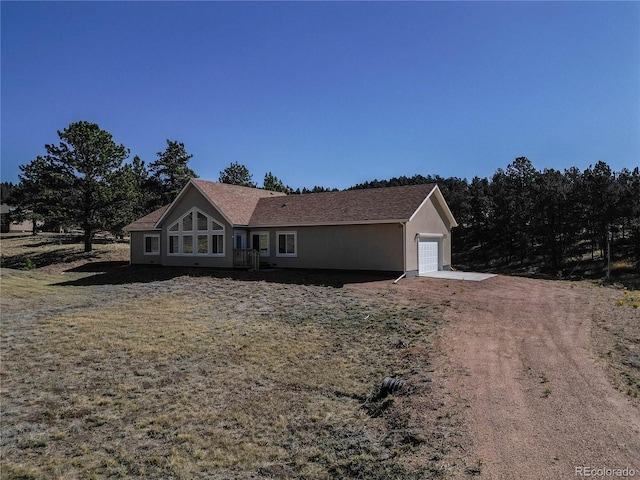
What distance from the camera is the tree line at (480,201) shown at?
32500 mm

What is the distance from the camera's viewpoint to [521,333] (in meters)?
10.6

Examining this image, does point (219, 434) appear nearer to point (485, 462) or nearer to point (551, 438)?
point (485, 462)

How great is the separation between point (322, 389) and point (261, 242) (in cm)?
1767

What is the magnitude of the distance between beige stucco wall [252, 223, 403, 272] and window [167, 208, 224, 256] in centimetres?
289

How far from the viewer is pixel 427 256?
76.1 ft

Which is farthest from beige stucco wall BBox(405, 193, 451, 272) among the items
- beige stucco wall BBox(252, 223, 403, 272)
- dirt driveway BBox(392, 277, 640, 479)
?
dirt driveway BBox(392, 277, 640, 479)

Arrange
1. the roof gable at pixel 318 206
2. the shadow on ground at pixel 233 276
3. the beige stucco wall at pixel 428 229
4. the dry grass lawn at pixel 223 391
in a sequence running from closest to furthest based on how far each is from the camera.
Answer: the dry grass lawn at pixel 223 391 < the shadow on ground at pixel 233 276 < the beige stucco wall at pixel 428 229 < the roof gable at pixel 318 206

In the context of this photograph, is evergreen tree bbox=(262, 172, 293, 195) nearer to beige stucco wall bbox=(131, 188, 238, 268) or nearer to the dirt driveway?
beige stucco wall bbox=(131, 188, 238, 268)

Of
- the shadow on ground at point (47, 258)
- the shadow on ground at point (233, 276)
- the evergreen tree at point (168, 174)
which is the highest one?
the evergreen tree at point (168, 174)

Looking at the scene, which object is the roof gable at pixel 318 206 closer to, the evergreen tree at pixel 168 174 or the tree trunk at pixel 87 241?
the tree trunk at pixel 87 241

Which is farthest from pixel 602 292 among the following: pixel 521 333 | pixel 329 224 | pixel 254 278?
pixel 254 278

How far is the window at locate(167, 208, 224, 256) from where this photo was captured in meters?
24.6

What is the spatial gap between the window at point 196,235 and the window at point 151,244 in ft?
6.16

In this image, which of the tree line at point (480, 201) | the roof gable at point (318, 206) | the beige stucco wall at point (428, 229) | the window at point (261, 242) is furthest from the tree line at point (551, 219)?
the window at point (261, 242)
